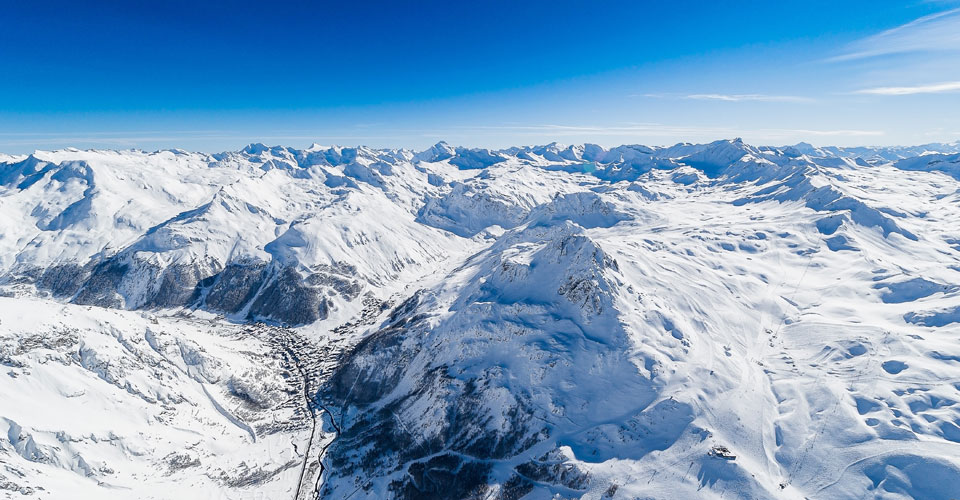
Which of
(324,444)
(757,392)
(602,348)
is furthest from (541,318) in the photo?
(324,444)

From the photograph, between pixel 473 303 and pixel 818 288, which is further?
pixel 818 288

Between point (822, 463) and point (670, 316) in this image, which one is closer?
point (822, 463)

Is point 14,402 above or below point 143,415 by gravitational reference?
above

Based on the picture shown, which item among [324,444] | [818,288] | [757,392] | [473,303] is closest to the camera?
[757,392]

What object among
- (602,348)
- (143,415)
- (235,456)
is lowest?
(235,456)

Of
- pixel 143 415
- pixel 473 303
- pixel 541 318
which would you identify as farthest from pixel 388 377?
pixel 143 415

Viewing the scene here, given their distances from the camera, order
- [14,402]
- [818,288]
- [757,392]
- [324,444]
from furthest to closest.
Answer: [818,288]
[324,444]
[757,392]
[14,402]

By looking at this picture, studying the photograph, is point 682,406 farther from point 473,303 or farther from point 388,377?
point 388,377

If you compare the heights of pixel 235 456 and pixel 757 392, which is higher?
pixel 757 392

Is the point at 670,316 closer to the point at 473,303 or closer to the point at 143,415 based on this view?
the point at 473,303
